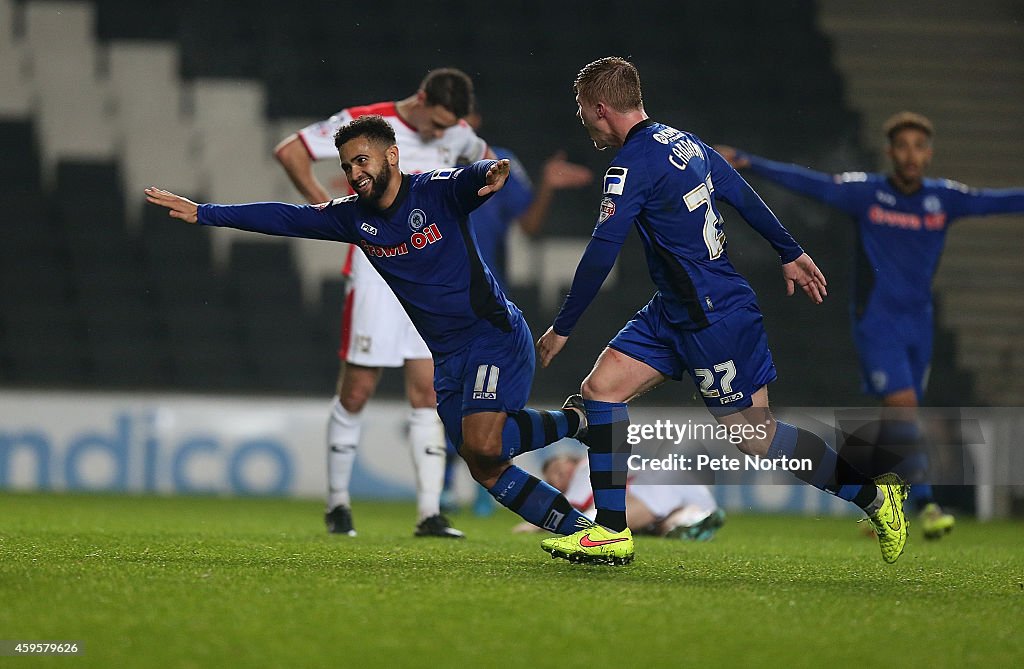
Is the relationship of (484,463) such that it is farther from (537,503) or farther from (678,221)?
(678,221)

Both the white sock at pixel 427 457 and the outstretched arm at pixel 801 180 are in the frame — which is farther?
the outstretched arm at pixel 801 180

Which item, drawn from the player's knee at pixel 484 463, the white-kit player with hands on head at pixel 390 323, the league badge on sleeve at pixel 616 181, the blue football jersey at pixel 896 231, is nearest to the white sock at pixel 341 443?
the white-kit player with hands on head at pixel 390 323

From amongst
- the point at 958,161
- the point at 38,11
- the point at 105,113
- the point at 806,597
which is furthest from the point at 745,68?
the point at 806,597

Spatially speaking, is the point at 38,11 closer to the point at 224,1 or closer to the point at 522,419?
the point at 224,1

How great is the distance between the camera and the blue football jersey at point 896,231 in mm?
7090

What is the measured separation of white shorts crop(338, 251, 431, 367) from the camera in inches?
236

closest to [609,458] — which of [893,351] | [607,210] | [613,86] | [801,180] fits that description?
[607,210]

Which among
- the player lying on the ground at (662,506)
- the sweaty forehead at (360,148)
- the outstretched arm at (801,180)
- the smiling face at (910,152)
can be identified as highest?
the smiling face at (910,152)

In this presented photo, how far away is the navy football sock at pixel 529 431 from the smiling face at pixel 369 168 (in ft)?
2.93

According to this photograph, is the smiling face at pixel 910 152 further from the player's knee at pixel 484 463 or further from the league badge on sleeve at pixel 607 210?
the player's knee at pixel 484 463

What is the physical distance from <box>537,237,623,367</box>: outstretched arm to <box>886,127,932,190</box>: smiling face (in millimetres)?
3234

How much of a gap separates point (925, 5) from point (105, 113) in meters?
8.05

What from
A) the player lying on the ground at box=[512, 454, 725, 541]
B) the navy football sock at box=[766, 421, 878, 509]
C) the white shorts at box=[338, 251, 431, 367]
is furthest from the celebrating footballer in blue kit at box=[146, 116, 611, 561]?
the player lying on the ground at box=[512, 454, 725, 541]

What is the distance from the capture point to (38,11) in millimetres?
12039
